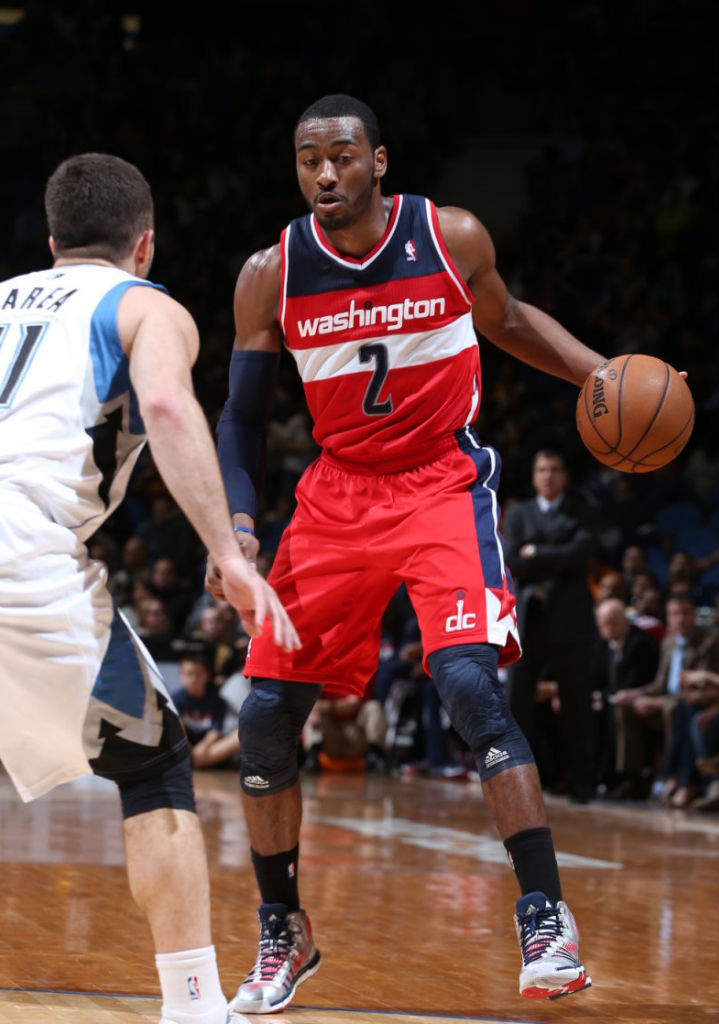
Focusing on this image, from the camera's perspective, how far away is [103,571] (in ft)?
9.62

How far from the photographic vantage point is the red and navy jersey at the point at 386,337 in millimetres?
3900

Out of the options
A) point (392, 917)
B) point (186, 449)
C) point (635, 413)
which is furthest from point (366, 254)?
point (392, 917)

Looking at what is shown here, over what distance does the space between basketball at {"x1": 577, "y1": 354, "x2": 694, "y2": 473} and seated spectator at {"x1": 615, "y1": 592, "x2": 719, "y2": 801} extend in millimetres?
5489

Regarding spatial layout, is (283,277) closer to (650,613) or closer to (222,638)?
(650,613)

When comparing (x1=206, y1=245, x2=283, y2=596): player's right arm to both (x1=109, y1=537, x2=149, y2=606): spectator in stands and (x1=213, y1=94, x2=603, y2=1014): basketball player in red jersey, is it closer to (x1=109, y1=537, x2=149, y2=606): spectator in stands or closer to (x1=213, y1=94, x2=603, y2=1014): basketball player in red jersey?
(x1=213, y1=94, x2=603, y2=1014): basketball player in red jersey

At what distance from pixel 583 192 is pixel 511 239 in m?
0.96

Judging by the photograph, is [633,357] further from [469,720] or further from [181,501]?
[181,501]

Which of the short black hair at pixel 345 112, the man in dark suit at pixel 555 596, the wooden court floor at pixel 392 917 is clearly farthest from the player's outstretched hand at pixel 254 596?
the man in dark suit at pixel 555 596

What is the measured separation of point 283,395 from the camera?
47.5 feet

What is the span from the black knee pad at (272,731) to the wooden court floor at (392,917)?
0.55 metres

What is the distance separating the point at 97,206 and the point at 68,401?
436 mm

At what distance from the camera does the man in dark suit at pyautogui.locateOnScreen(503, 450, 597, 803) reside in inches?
355

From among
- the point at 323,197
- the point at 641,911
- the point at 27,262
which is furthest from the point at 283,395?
the point at 323,197

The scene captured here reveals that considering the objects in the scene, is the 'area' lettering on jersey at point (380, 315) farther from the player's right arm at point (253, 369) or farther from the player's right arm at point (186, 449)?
the player's right arm at point (186, 449)
